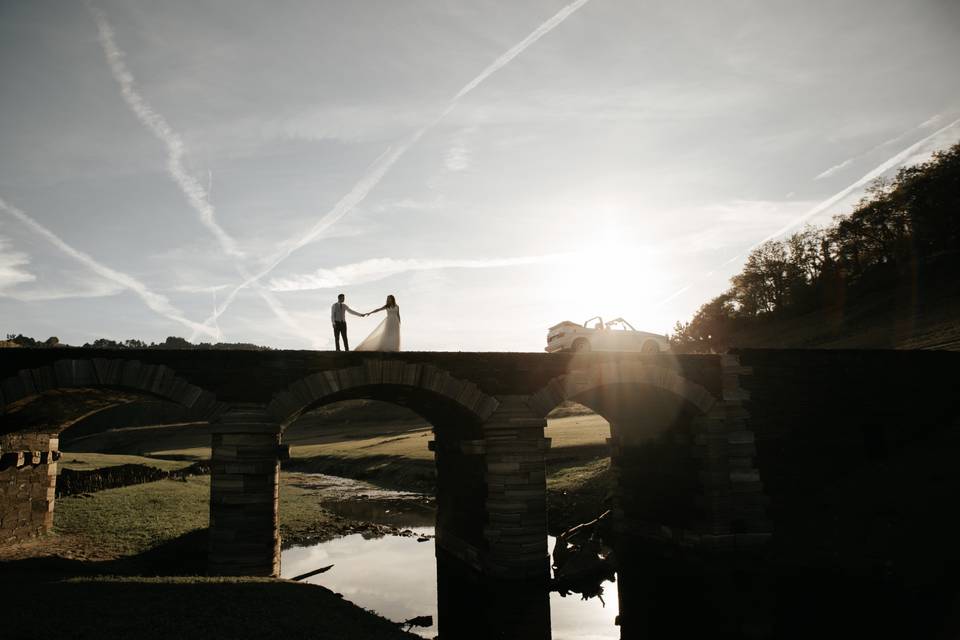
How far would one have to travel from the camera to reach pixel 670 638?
13.2m

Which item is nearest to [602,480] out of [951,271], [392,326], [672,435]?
[672,435]

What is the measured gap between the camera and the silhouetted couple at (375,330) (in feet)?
53.2

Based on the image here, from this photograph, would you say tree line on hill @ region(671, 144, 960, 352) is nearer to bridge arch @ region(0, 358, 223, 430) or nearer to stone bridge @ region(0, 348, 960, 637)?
stone bridge @ region(0, 348, 960, 637)

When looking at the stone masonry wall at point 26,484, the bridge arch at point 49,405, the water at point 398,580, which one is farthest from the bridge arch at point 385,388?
the stone masonry wall at point 26,484

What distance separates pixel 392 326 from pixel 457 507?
6.67 meters

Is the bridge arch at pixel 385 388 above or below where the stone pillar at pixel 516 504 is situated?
above

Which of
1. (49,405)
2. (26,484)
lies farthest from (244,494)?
(26,484)

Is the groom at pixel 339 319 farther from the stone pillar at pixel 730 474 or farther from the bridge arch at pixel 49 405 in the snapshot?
the stone pillar at pixel 730 474

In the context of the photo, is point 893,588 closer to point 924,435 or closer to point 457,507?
point 924,435

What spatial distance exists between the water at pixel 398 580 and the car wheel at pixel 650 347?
7.73 metres

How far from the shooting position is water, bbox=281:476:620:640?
14.4 m

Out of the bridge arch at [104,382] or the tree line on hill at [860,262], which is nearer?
the bridge arch at [104,382]

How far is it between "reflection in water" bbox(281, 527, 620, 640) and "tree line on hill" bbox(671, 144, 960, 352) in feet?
150

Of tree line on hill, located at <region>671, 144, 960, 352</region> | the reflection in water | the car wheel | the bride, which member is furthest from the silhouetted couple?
tree line on hill, located at <region>671, 144, 960, 352</region>
